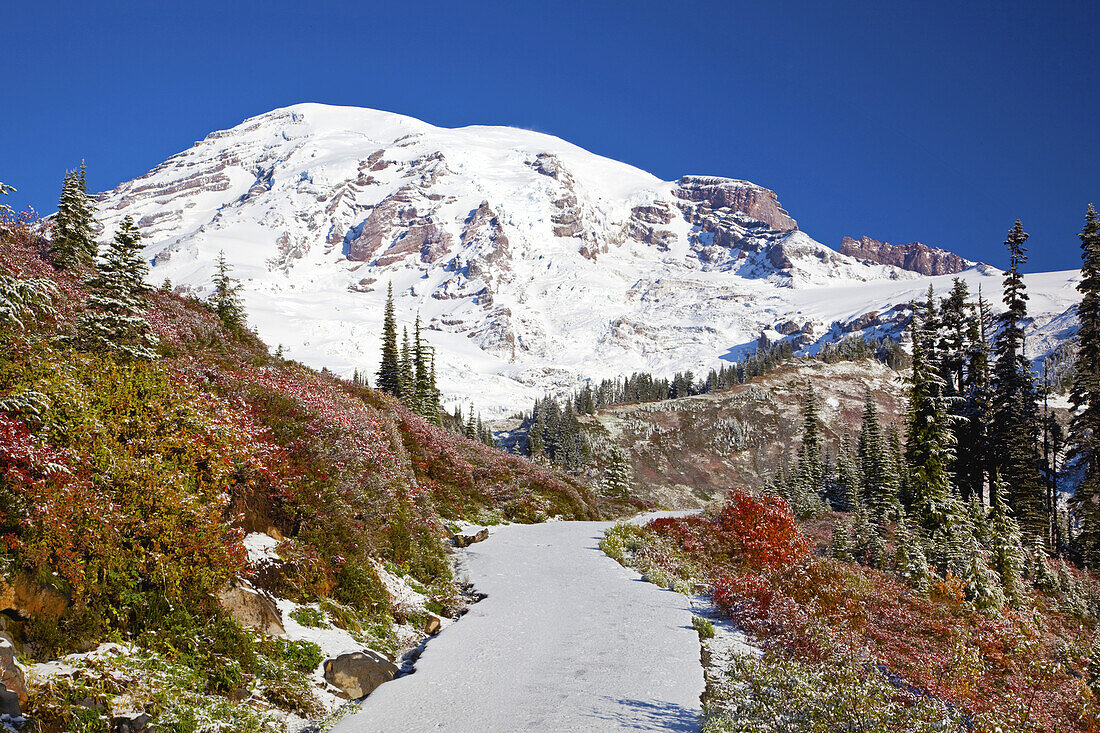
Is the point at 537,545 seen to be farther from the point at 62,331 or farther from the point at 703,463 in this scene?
the point at 703,463

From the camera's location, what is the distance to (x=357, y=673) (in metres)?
8.54

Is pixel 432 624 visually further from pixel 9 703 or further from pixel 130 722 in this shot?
pixel 9 703

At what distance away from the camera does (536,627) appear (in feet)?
36.3

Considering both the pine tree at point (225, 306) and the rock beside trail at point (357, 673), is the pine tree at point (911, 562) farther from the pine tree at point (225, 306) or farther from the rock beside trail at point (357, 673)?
the pine tree at point (225, 306)

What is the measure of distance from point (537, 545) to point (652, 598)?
6.76m

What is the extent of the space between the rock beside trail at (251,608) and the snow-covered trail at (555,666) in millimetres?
1855

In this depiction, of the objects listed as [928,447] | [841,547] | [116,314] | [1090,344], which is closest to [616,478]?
[928,447]

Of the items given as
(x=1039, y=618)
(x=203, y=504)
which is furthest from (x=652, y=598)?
(x=1039, y=618)

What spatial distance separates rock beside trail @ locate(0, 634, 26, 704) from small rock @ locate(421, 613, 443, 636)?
658cm

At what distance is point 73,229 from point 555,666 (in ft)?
80.1

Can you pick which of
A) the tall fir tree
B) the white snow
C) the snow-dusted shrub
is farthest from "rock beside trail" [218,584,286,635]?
the tall fir tree

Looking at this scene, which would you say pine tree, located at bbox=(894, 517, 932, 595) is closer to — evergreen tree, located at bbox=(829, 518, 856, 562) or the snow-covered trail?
evergreen tree, located at bbox=(829, 518, 856, 562)

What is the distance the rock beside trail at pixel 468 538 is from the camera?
19297mm

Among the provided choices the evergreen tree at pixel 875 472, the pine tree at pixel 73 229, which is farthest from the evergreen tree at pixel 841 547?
the pine tree at pixel 73 229
